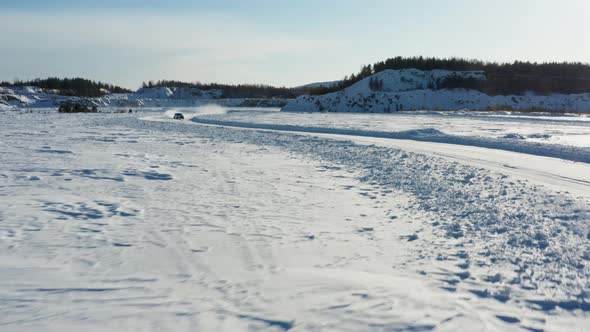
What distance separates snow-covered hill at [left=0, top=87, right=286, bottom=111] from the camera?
289 feet

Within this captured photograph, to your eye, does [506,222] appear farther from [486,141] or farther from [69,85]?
[69,85]

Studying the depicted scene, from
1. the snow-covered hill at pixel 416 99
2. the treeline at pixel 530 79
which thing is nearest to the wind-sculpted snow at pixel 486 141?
the snow-covered hill at pixel 416 99

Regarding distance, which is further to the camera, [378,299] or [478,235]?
[478,235]

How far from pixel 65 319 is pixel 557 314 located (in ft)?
12.6

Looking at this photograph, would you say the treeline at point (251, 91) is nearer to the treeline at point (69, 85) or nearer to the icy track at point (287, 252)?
the treeline at point (69, 85)

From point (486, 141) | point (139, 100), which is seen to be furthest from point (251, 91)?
point (486, 141)

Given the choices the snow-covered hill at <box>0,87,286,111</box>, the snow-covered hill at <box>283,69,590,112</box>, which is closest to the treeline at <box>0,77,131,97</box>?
the snow-covered hill at <box>0,87,286,111</box>

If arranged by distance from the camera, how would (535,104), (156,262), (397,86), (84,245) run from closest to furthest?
1. (156,262)
2. (84,245)
3. (535,104)
4. (397,86)

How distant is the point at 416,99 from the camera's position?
6469cm

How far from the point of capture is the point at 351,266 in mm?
4457

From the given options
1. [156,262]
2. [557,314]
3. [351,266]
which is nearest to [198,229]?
[156,262]

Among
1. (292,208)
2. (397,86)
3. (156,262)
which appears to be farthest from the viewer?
(397,86)

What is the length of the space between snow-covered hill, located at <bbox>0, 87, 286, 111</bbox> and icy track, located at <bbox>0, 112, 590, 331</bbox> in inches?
2512

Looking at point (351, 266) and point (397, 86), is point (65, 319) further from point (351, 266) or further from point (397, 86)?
point (397, 86)
